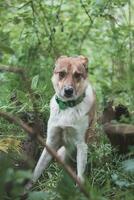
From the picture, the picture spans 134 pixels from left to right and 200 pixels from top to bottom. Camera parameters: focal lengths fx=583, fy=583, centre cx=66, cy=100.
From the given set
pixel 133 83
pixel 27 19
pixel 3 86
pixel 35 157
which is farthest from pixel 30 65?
pixel 133 83

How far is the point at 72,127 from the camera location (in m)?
4.82

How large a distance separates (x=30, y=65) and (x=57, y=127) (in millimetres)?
2604

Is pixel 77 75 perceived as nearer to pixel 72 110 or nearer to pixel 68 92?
pixel 68 92

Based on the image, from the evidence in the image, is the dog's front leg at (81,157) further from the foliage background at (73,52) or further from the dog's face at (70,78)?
the dog's face at (70,78)

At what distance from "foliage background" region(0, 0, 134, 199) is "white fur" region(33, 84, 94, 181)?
0.12 m

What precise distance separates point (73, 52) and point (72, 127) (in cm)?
330

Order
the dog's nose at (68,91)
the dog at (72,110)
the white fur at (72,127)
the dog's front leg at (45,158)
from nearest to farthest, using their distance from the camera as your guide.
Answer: the dog's nose at (68,91)
the dog at (72,110)
the white fur at (72,127)
the dog's front leg at (45,158)

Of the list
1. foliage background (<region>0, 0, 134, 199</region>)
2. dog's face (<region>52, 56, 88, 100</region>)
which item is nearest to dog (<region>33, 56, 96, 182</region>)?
dog's face (<region>52, 56, 88, 100</region>)

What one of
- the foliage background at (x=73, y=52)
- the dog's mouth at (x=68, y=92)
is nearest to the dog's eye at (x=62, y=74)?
the dog's mouth at (x=68, y=92)

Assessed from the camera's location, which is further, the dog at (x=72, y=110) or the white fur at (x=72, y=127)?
the white fur at (x=72, y=127)

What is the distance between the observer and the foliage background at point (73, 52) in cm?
466

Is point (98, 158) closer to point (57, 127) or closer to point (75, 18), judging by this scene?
point (57, 127)

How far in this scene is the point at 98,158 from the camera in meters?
5.00

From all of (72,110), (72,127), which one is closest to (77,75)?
(72,110)
